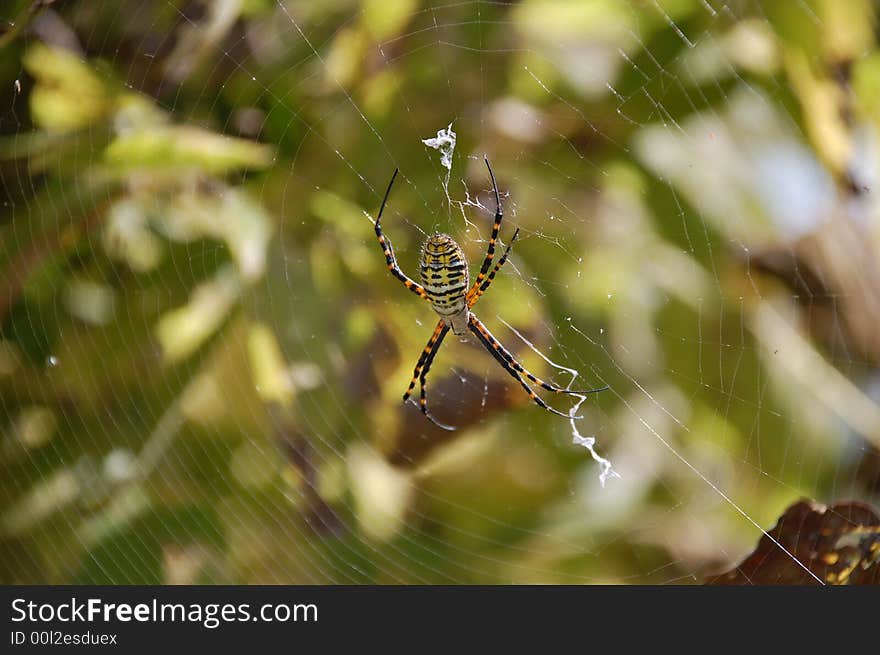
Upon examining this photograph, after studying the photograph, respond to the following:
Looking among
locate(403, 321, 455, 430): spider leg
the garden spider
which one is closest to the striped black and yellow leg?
the garden spider

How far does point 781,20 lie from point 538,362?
1.28 m

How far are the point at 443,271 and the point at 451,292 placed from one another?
121 mm

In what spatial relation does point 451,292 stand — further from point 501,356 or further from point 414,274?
point 501,356

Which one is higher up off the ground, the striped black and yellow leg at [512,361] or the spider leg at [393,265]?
the spider leg at [393,265]

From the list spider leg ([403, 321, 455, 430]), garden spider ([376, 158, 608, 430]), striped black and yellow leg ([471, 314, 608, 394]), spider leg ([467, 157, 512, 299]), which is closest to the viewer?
spider leg ([467, 157, 512, 299])

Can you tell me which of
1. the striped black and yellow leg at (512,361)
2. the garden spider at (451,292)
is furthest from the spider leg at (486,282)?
the striped black and yellow leg at (512,361)

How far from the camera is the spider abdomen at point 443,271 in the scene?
2279 millimetres

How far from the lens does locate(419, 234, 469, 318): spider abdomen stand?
228 cm

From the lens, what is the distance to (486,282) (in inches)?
95.4

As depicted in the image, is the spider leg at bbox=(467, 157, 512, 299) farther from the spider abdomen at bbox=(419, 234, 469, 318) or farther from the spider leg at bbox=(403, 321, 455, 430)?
the spider leg at bbox=(403, 321, 455, 430)

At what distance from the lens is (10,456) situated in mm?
2877

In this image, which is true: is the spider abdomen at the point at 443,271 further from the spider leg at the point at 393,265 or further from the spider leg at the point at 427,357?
the spider leg at the point at 427,357

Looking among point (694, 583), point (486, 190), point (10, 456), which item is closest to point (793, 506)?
point (694, 583)

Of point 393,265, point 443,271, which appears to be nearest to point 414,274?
point 393,265
